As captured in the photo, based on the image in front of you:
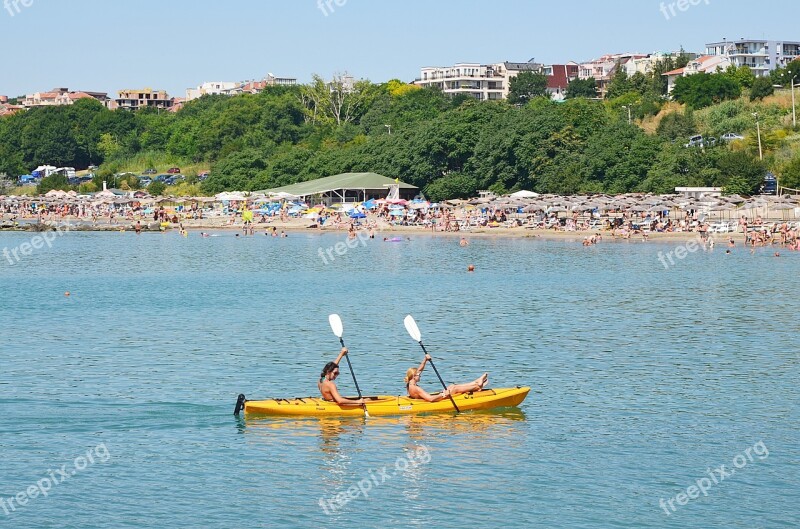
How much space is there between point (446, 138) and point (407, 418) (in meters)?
78.6

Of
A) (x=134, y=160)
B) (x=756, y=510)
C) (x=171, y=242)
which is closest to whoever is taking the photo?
(x=756, y=510)

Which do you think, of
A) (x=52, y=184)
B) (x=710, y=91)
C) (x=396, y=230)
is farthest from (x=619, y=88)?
(x=52, y=184)

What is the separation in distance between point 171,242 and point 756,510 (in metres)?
76.0

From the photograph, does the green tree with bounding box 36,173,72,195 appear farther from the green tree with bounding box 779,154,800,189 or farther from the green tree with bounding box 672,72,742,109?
the green tree with bounding box 779,154,800,189

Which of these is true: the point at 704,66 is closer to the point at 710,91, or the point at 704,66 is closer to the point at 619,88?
the point at 619,88

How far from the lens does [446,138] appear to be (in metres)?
102

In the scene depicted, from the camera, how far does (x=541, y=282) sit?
56594 millimetres

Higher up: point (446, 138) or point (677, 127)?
point (446, 138)

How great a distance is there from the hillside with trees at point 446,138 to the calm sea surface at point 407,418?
3446 centimetres

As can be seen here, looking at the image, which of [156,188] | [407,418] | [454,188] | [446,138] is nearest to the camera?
[407,418]

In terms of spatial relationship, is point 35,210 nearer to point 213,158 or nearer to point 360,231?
point 213,158

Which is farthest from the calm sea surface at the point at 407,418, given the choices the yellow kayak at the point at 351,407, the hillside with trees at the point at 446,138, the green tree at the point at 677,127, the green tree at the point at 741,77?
the green tree at the point at 741,77

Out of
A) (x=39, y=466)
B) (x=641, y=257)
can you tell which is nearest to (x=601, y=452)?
(x=39, y=466)

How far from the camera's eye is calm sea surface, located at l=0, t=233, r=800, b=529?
767 inches
